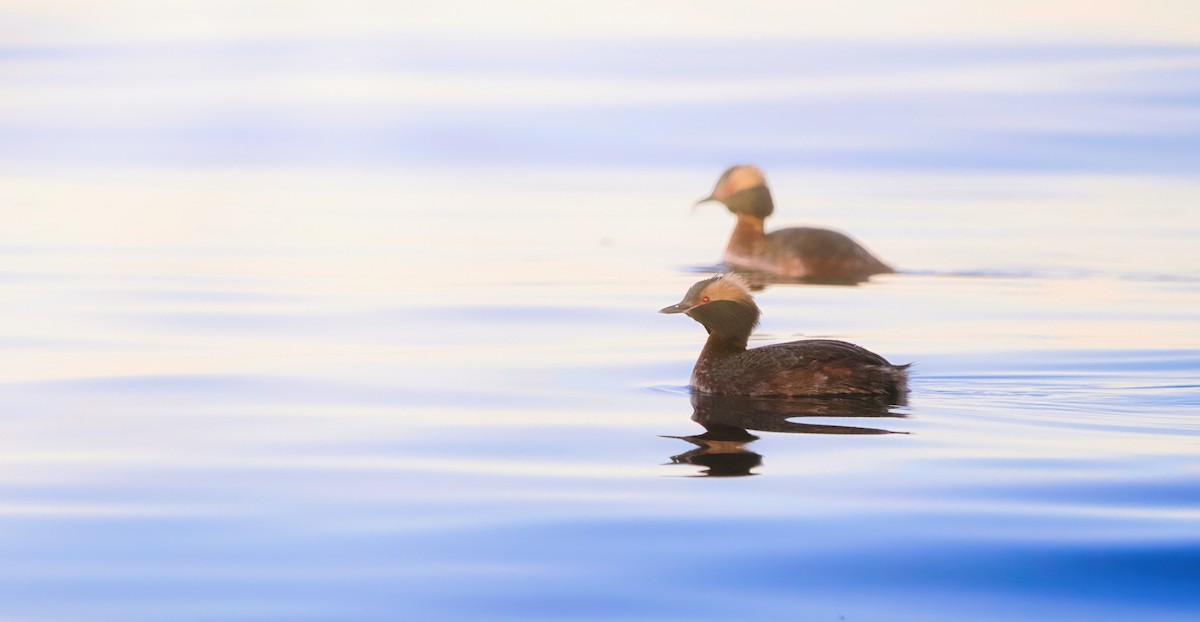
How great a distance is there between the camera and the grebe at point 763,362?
11.8m

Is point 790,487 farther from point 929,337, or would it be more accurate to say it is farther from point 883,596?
point 929,337

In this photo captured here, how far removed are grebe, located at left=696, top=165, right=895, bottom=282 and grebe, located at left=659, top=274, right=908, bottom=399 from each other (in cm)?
701

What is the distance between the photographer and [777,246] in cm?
2156

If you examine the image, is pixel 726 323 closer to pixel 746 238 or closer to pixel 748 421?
pixel 748 421

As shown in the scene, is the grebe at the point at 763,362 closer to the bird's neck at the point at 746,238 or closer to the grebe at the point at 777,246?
the grebe at the point at 777,246

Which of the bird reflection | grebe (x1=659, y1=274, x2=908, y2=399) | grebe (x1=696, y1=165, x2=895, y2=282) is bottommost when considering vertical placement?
the bird reflection

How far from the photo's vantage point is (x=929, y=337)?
14781 millimetres

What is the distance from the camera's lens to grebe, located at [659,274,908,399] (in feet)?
38.8

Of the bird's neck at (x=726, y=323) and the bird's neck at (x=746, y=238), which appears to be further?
the bird's neck at (x=746, y=238)

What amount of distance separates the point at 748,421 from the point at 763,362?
3.62 feet

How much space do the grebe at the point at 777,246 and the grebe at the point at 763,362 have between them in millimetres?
7011

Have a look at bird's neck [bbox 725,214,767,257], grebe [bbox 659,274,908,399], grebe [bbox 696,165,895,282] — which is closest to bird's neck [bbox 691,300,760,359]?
grebe [bbox 659,274,908,399]

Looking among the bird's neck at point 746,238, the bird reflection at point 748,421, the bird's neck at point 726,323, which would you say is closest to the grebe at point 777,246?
the bird's neck at point 746,238

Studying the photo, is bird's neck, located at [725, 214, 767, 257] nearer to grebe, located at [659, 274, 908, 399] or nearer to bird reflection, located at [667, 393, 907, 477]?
grebe, located at [659, 274, 908, 399]
